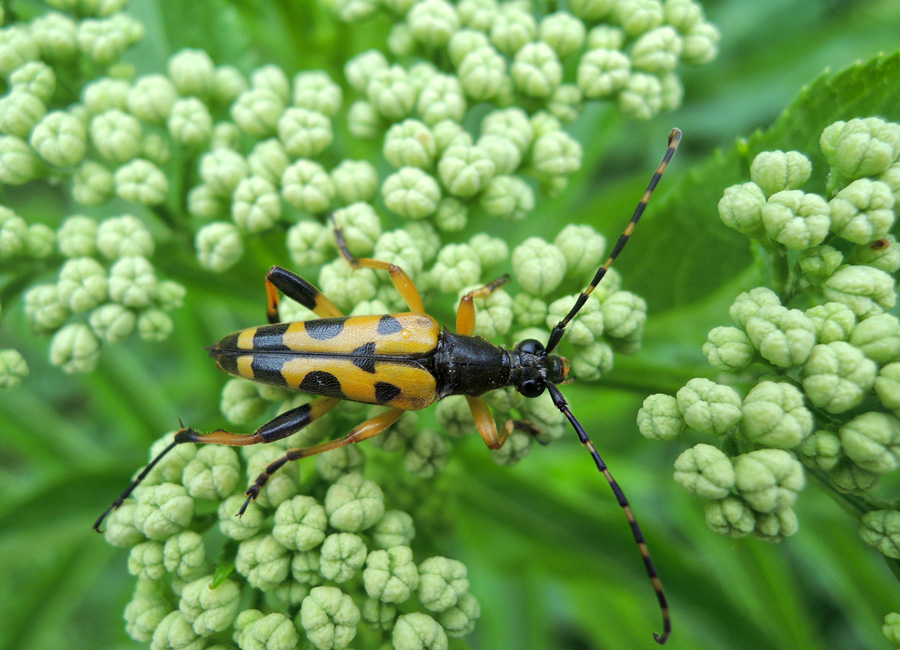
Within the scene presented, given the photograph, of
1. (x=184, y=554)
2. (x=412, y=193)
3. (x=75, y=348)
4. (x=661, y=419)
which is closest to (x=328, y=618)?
(x=184, y=554)

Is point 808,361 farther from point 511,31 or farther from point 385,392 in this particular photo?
point 511,31

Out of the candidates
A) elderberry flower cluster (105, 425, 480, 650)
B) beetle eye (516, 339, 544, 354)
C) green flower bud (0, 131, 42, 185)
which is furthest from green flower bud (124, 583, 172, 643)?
green flower bud (0, 131, 42, 185)

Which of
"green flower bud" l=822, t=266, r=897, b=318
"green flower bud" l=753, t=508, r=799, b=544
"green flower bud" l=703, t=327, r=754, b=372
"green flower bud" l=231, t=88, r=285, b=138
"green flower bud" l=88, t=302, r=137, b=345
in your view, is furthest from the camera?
"green flower bud" l=231, t=88, r=285, b=138

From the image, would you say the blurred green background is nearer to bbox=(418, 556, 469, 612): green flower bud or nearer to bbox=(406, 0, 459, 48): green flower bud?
bbox=(406, 0, 459, 48): green flower bud

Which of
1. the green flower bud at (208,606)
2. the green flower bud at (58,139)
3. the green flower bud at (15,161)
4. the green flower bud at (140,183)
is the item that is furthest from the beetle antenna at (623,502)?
the green flower bud at (15,161)

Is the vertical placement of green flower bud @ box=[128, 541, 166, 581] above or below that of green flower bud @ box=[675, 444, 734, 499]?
below

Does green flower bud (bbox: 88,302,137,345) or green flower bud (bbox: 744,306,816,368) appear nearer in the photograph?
green flower bud (bbox: 744,306,816,368)

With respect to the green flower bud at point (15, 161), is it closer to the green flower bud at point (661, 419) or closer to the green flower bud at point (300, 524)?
the green flower bud at point (300, 524)

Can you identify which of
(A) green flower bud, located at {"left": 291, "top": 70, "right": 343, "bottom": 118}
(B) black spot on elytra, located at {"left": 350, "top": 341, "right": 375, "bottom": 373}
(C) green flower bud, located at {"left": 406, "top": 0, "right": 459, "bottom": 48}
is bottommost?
(B) black spot on elytra, located at {"left": 350, "top": 341, "right": 375, "bottom": 373}
